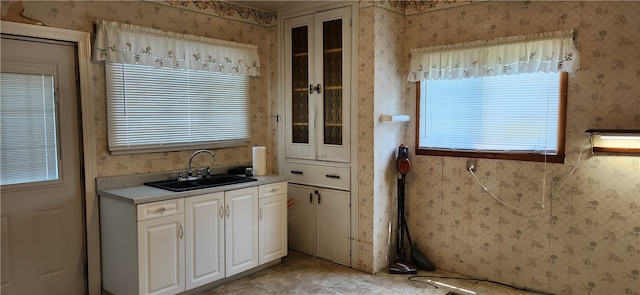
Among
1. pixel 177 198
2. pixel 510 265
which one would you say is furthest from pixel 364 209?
pixel 177 198

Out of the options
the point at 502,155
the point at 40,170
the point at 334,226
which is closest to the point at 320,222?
the point at 334,226

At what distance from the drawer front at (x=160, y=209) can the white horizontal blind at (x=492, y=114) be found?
2196 mm

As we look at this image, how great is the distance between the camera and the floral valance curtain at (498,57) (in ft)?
10.4

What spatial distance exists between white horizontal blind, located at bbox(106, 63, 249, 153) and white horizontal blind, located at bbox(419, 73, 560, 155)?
178 centimetres

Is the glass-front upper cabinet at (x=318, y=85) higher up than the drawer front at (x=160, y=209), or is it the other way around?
the glass-front upper cabinet at (x=318, y=85)

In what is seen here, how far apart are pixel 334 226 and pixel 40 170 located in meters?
2.42

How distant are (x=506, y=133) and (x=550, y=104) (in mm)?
393

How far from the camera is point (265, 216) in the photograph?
3840 millimetres

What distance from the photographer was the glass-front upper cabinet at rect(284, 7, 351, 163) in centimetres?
392

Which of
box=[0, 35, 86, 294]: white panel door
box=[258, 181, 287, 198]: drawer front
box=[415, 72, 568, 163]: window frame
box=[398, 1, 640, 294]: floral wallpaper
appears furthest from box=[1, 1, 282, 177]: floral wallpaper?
box=[415, 72, 568, 163]: window frame

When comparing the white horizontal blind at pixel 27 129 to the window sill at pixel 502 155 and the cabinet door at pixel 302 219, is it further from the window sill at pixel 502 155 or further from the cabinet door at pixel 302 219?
the window sill at pixel 502 155

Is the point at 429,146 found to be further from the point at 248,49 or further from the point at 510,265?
the point at 248,49

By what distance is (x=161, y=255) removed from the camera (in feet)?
10.2

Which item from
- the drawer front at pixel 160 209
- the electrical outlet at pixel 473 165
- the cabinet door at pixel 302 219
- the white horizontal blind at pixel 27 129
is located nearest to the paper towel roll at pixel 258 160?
the cabinet door at pixel 302 219
